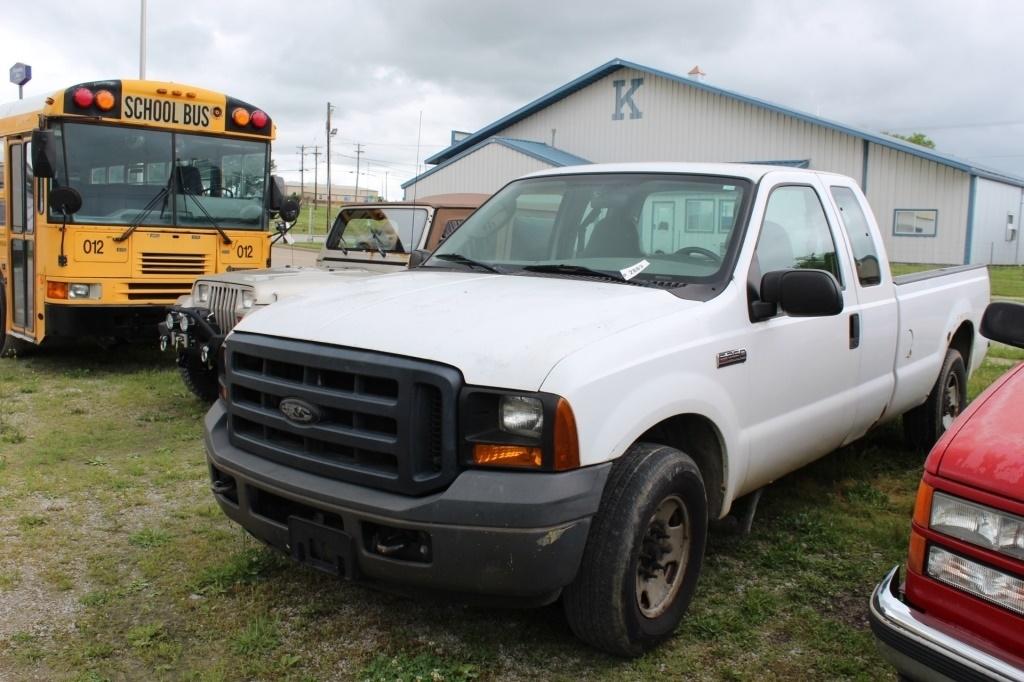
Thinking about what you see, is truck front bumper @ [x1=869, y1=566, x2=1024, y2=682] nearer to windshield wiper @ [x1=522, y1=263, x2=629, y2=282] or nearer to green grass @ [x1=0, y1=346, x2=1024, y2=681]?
green grass @ [x1=0, y1=346, x2=1024, y2=681]

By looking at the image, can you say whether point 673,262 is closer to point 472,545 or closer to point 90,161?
point 472,545

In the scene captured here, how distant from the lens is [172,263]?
8.95 metres

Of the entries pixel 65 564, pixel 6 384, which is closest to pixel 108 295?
pixel 6 384

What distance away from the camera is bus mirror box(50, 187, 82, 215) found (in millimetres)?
8227

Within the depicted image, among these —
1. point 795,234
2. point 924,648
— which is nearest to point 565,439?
point 924,648

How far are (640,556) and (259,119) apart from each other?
7.64 m

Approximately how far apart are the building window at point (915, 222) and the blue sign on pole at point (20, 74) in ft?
80.7

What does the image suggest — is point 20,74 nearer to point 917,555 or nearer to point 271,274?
point 271,274

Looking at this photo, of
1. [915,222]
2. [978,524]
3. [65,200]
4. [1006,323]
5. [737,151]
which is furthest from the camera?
[737,151]

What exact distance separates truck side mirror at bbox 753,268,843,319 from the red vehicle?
3.55 ft

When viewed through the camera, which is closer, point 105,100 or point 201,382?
point 201,382

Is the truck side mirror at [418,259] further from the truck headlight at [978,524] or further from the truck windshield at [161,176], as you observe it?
the truck windshield at [161,176]

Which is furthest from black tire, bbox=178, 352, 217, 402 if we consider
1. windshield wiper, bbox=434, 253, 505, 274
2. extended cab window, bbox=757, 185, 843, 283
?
extended cab window, bbox=757, 185, 843, 283

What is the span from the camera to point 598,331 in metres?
3.16
